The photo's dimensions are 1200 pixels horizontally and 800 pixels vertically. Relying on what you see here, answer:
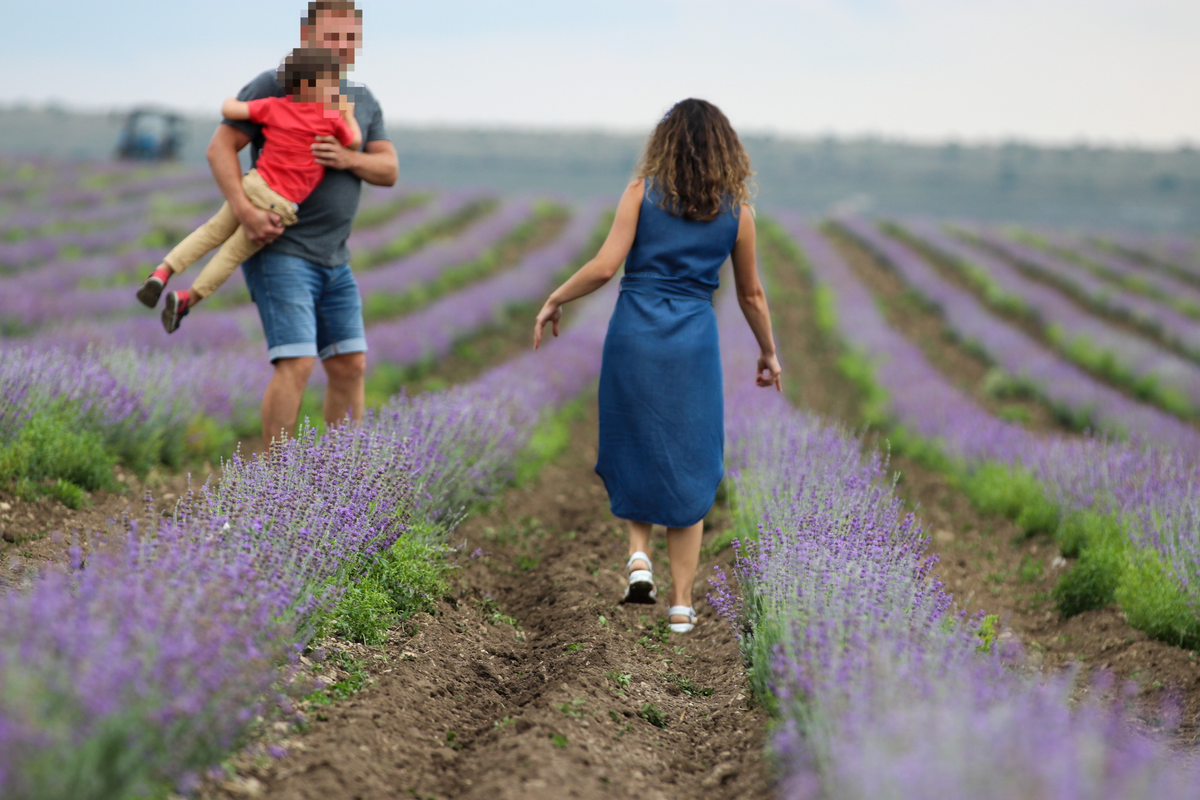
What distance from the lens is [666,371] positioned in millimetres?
3568

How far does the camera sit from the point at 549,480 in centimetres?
622

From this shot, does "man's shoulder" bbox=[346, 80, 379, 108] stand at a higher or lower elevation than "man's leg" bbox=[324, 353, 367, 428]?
higher

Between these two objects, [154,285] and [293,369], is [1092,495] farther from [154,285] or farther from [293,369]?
[154,285]

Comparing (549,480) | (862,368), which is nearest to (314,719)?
(549,480)

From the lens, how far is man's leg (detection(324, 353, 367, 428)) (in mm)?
4168

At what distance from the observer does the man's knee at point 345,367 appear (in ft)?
13.6

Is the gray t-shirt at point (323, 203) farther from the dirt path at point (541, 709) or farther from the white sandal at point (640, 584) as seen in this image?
the white sandal at point (640, 584)

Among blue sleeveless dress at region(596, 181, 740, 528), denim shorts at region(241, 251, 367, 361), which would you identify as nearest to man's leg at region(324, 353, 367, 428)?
denim shorts at region(241, 251, 367, 361)

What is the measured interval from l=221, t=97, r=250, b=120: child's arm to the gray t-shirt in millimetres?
41

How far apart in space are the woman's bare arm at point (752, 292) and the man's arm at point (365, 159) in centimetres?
141

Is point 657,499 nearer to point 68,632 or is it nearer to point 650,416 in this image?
point 650,416

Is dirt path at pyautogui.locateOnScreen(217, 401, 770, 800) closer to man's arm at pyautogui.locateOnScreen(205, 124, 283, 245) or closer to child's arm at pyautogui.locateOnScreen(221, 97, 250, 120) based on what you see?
man's arm at pyautogui.locateOnScreen(205, 124, 283, 245)

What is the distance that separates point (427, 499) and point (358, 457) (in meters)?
0.51

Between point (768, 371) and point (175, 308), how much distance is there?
237 cm
